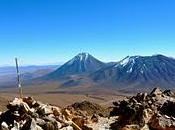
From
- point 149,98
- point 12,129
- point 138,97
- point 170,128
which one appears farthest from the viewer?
point 138,97

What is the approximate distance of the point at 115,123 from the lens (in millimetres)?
36062

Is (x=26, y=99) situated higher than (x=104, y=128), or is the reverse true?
(x=26, y=99)

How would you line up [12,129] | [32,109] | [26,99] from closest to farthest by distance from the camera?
[12,129] < [32,109] < [26,99]

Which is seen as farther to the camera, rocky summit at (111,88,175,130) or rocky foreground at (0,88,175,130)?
rocky summit at (111,88,175,130)

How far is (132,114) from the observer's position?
125 ft

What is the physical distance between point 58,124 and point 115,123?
8.36 meters

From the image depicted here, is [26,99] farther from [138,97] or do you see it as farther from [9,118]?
[138,97]

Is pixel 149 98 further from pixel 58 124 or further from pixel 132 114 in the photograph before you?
pixel 58 124

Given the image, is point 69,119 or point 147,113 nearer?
point 69,119

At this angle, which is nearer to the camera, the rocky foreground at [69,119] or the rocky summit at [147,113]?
the rocky foreground at [69,119]

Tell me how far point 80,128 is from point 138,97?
17.3 meters

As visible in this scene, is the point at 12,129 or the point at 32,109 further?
the point at 32,109

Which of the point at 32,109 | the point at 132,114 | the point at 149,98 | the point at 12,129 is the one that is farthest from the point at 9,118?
the point at 149,98

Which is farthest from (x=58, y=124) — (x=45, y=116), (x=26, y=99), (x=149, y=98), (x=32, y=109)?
(x=149, y=98)
